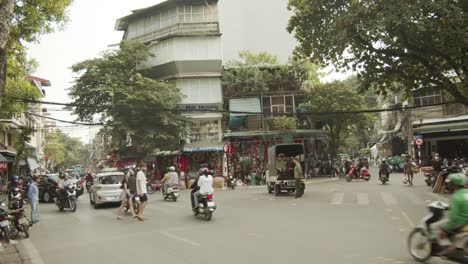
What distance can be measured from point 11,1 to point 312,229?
27.7 feet

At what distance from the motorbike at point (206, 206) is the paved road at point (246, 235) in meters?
0.24

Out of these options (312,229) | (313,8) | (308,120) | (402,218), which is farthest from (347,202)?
(308,120)

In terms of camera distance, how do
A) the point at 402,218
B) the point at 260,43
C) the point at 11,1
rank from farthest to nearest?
the point at 260,43 → the point at 402,218 → the point at 11,1

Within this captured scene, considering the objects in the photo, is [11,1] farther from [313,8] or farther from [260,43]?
[260,43]

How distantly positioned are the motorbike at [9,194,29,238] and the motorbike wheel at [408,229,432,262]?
31.5 ft

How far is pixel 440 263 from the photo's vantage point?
7012mm

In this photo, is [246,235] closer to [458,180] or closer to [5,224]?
[458,180]

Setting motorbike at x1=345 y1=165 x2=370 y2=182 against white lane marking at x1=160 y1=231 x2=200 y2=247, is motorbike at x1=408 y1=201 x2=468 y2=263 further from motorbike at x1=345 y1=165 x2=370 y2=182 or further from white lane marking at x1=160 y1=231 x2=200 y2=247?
motorbike at x1=345 y1=165 x2=370 y2=182

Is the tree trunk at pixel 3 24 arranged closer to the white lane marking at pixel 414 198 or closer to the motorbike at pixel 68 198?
the motorbike at pixel 68 198

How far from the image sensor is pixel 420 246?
23.5ft

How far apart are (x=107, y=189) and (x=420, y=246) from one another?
48.8 ft

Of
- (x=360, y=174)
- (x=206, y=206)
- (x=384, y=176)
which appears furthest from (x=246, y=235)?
(x=360, y=174)

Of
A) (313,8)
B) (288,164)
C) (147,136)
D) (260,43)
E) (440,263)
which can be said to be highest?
(260,43)

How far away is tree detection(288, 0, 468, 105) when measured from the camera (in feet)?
46.8
